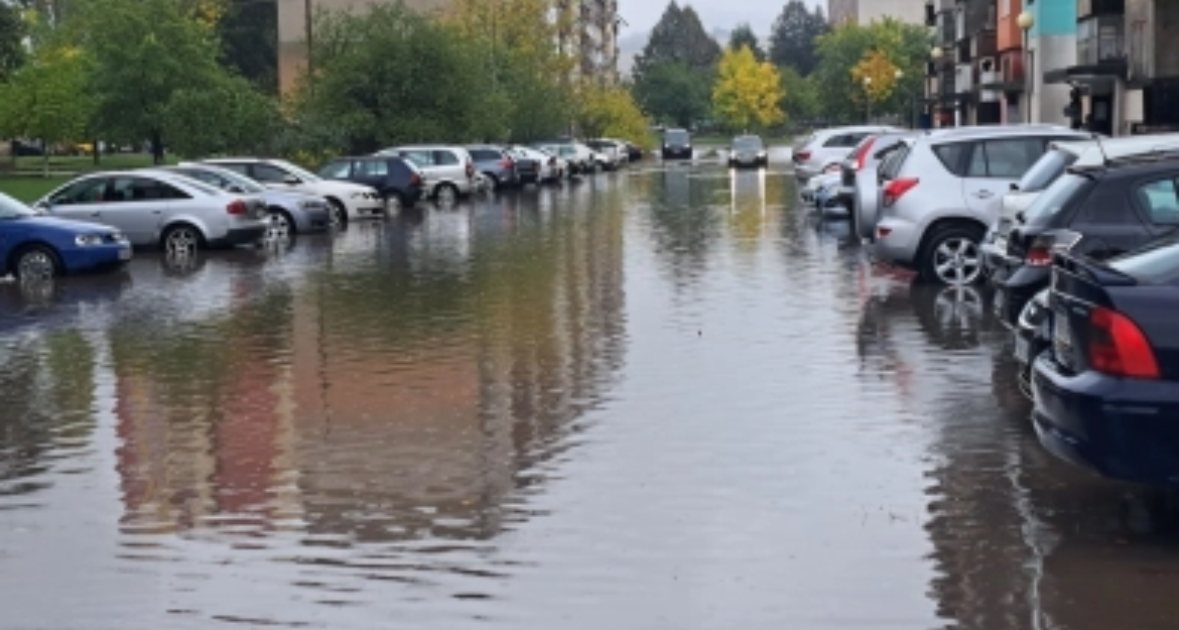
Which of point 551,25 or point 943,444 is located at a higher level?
point 551,25

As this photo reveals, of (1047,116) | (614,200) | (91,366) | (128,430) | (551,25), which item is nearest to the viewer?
(128,430)

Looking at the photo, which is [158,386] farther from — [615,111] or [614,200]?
[615,111]

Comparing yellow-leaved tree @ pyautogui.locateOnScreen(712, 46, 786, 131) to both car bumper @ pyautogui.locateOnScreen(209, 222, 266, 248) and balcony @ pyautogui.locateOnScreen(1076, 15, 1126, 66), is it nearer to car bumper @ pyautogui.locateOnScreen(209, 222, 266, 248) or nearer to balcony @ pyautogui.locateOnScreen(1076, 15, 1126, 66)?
balcony @ pyautogui.locateOnScreen(1076, 15, 1126, 66)

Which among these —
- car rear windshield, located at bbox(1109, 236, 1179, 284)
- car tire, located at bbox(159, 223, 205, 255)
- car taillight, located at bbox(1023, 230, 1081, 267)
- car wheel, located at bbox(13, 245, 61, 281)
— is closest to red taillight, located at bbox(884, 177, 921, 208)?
car taillight, located at bbox(1023, 230, 1081, 267)

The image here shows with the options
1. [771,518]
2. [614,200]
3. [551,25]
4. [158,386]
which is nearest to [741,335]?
[158,386]

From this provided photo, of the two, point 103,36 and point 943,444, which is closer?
point 943,444

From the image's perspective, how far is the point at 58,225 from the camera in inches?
985

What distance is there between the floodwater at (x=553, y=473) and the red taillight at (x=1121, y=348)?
81 centimetres

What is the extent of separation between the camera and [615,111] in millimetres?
103625

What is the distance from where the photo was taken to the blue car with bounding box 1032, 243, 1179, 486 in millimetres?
7949

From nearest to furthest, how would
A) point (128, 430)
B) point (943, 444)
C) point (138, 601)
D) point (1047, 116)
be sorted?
point (138, 601) → point (943, 444) → point (128, 430) → point (1047, 116)

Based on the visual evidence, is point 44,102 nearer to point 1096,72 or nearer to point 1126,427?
point 1096,72

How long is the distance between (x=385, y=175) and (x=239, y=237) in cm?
1490

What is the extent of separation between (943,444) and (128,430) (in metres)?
5.09
